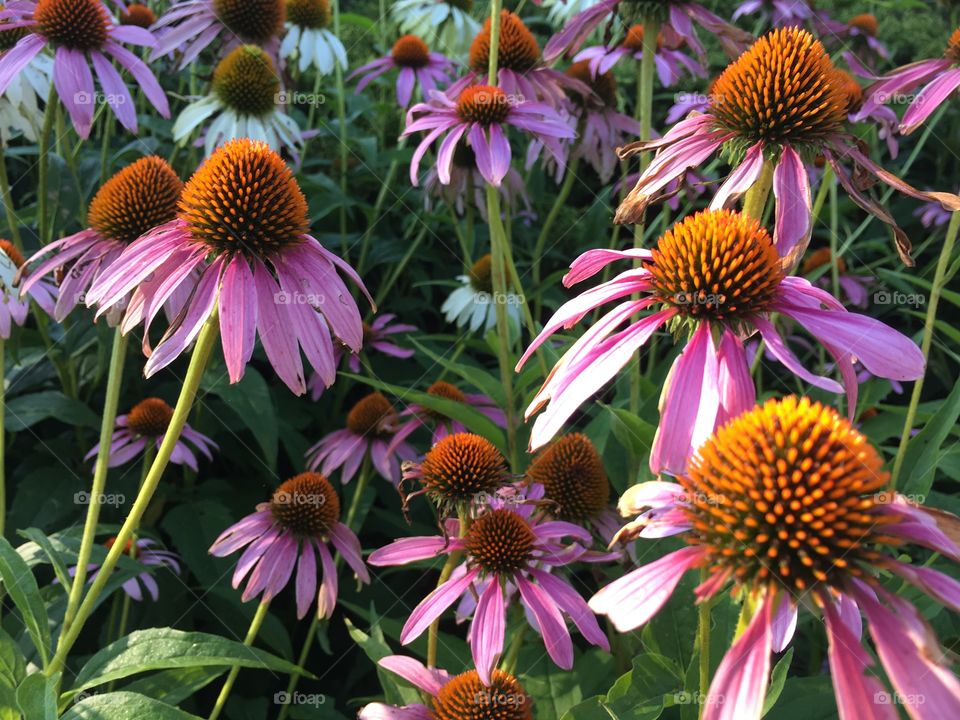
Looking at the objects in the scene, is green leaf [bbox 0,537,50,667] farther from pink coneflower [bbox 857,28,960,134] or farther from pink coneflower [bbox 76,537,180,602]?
pink coneflower [bbox 857,28,960,134]

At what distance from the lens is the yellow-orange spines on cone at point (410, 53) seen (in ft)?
12.8

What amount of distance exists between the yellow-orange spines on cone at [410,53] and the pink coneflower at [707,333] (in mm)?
2747

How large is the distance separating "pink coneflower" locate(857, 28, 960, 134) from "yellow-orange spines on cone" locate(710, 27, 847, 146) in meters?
0.46

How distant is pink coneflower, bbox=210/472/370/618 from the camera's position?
2162 mm

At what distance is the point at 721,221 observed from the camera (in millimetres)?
1414

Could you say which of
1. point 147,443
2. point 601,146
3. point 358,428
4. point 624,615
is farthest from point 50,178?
point 624,615

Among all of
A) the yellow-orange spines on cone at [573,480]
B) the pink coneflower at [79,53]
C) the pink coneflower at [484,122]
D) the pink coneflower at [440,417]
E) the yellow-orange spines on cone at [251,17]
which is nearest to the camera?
the yellow-orange spines on cone at [573,480]

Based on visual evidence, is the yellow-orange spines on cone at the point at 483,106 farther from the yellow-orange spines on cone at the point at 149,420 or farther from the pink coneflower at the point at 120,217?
the yellow-orange spines on cone at the point at 149,420

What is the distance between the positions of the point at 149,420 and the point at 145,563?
488mm

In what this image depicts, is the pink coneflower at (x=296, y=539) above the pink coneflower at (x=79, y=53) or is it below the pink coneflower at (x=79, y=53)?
below

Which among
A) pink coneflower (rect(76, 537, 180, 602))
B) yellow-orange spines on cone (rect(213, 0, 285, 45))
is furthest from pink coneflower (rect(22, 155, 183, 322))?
yellow-orange spines on cone (rect(213, 0, 285, 45))

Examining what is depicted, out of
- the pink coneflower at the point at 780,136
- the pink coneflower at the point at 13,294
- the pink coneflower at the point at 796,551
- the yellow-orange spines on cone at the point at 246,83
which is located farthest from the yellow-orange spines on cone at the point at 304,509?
the yellow-orange spines on cone at the point at 246,83

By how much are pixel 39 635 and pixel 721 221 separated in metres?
1.44

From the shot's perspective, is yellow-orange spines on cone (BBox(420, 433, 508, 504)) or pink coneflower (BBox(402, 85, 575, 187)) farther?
pink coneflower (BBox(402, 85, 575, 187))
